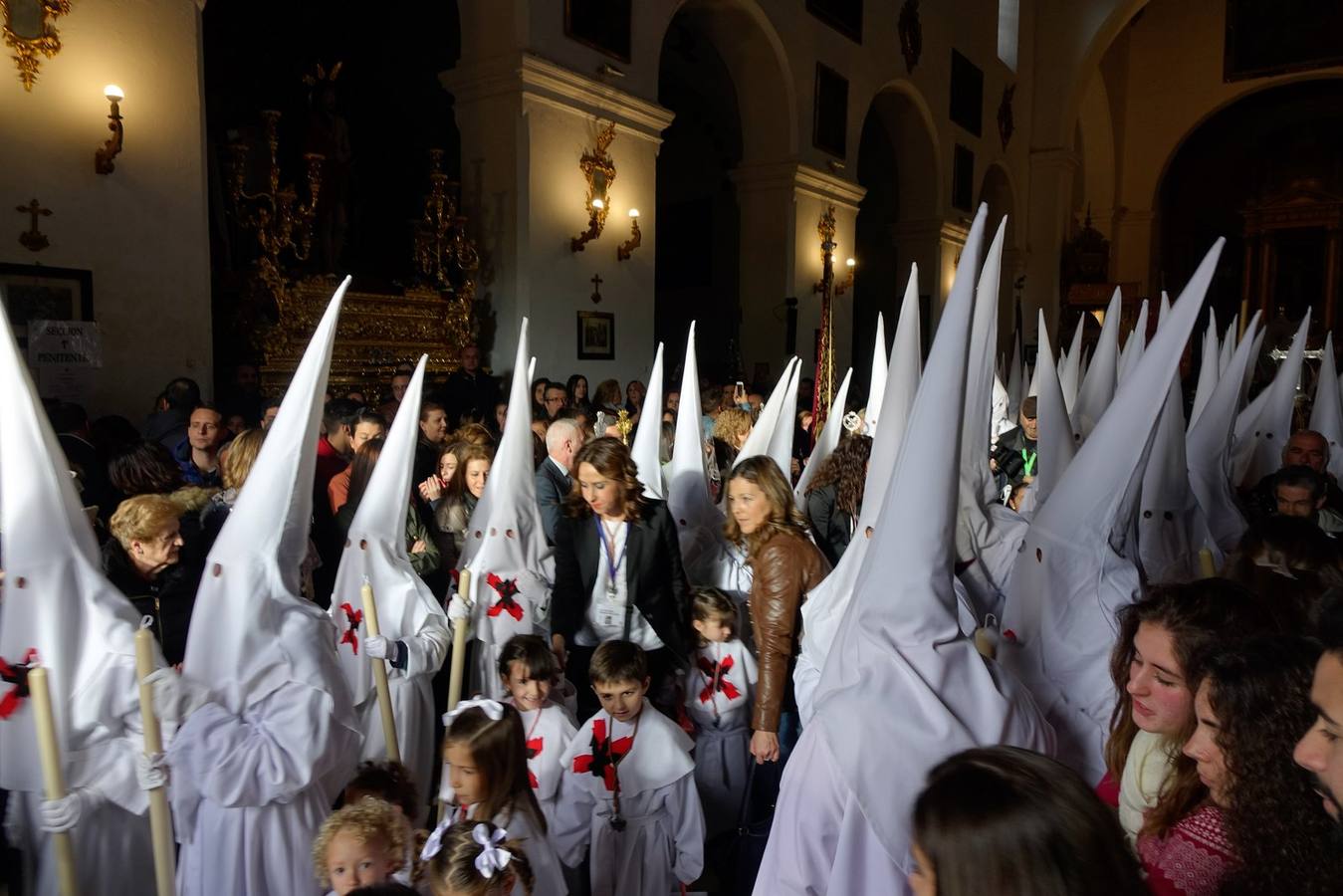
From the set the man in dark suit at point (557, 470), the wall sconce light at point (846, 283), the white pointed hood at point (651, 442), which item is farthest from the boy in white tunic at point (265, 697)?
the wall sconce light at point (846, 283)

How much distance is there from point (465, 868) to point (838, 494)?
8.82 feet

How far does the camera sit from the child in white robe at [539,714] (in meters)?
2.89

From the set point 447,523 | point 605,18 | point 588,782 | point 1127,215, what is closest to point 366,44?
point 605,18

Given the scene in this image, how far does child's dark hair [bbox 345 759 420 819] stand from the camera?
7.93ft

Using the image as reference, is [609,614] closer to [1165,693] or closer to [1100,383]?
[1165,693]

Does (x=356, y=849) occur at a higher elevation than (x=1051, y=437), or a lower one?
lower

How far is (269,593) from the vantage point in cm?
217

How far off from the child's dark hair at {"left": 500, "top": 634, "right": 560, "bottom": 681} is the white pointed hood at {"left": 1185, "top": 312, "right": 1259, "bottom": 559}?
348 cm

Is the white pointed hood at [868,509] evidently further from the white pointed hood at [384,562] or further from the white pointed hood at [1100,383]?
the white pointed hood at [1100,383]

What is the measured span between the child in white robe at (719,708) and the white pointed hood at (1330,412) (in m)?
4.75

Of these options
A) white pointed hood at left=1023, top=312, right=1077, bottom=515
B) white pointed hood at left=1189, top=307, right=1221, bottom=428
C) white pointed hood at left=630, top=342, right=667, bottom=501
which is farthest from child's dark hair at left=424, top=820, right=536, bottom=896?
white pointed hood at left=1189, top=307, right=1221, bottom=428

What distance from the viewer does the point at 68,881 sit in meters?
1.91

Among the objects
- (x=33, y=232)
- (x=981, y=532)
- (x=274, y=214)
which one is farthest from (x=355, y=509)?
(x=274, y=214)

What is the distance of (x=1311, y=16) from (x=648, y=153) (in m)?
20.5
